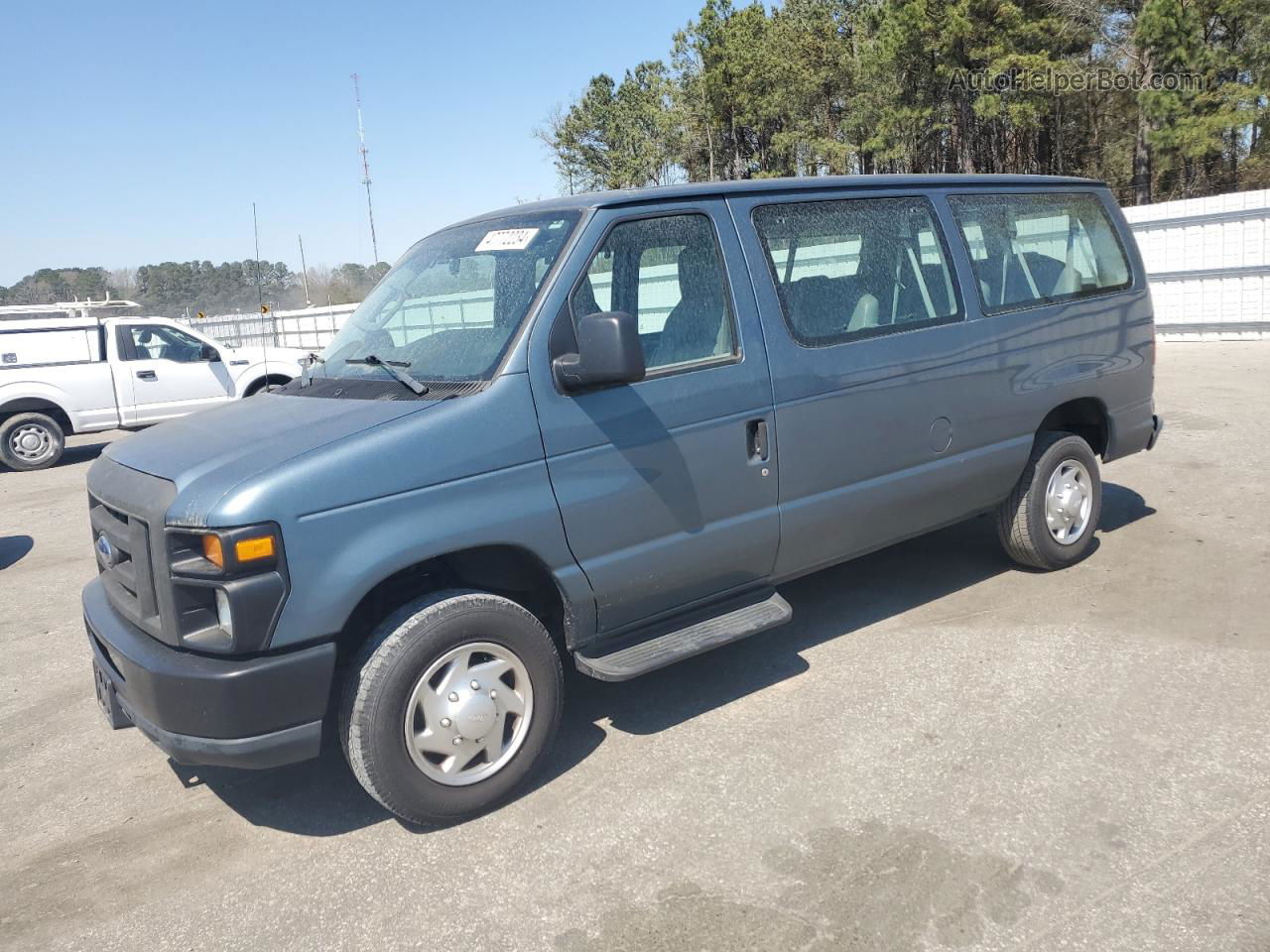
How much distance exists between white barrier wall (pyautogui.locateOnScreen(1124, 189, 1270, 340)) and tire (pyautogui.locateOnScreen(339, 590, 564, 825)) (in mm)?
14622

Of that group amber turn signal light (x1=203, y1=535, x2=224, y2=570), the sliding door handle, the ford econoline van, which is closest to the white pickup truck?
the ford econoline van

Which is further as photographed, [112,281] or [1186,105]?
[112,281]

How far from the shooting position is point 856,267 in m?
4.62

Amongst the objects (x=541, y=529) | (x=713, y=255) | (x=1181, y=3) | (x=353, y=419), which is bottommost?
(x=541, y=529)

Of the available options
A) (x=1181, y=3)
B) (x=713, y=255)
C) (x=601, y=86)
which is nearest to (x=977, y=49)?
(x=1181, y=3)

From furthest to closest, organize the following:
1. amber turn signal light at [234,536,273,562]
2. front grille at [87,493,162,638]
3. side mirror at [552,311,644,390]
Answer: side mirror at [552,311,644,390] < front grille at [87,493,162,638] < amber turn signal light at [234,536,273,562]

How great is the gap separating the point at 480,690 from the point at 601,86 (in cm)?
6377

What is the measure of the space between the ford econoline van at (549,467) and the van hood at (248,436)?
18 mm

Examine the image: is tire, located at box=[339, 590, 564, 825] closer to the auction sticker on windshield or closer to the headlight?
the headlight

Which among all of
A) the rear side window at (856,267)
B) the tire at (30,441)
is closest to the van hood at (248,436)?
the rear side window at (856,267)

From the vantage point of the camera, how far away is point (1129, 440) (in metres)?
5.81

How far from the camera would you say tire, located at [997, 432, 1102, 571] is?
538 centimetres

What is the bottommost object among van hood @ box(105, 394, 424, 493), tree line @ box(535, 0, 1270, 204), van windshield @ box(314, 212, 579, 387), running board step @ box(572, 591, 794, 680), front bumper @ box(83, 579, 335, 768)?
running board step @ box(572, 591, 794, 680)

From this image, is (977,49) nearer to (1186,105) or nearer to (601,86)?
(1186,105)
